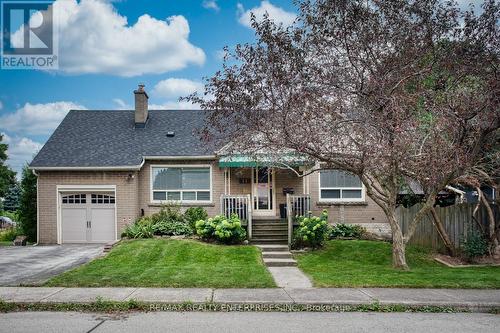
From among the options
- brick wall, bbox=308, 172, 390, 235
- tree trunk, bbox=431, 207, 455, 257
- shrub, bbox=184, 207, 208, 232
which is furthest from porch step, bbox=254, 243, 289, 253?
tree trunk, bbox=431, 207, 455, 257

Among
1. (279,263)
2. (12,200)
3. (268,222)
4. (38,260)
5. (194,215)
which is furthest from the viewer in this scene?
(12,200)

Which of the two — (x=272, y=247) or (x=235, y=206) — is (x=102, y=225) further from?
(x=272, y=247)

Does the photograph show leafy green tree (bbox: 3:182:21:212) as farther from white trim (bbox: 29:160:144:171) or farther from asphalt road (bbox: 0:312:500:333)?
asphalt road (bbox: 0:312:500:333)

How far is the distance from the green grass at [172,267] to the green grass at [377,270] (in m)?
1.59

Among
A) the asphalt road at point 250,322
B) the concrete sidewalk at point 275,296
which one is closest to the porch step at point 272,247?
the concrete sidewalk at point 275,296

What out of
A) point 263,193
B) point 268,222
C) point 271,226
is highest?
point 263,193

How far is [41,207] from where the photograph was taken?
20.4 meters

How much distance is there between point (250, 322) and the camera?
7.71 m

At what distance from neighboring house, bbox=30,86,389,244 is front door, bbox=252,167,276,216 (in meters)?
0.04

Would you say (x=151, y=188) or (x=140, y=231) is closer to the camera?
(x=140, y=231)

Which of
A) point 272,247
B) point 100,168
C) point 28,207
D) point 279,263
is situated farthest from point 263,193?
point 28,207

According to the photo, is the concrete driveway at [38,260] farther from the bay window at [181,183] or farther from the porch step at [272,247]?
the porch step at [272,247]

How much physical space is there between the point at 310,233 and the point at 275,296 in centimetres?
703

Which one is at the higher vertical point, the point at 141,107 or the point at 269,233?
the point at 141,107
